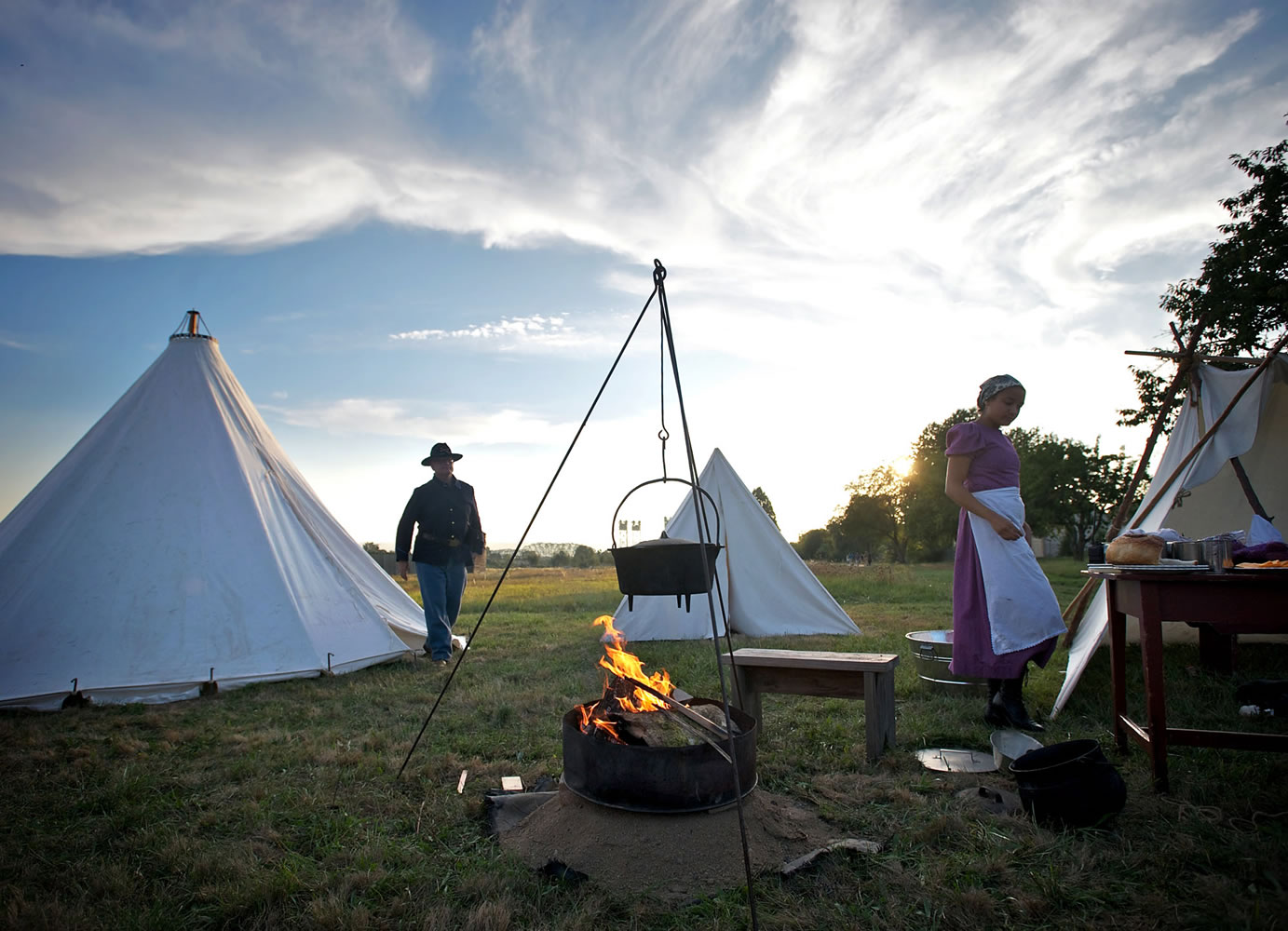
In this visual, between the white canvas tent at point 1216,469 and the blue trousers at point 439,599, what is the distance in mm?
4312

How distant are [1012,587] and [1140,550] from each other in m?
0.67

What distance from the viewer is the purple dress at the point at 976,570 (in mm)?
3506

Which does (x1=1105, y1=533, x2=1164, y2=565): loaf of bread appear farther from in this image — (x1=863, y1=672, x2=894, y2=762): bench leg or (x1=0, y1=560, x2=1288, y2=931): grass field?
(x1=863, y1=672, x2=894, y2=762): bench leg

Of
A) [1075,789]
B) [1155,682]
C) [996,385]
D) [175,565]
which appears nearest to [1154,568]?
[1155,682]

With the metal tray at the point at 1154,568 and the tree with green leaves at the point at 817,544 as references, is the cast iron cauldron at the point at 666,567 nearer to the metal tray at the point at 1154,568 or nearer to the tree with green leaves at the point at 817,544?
the metal tray at the point at 1154,568

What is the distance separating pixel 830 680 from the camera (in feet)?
11.5

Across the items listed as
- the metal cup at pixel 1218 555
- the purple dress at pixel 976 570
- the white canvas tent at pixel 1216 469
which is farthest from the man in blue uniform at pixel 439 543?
the metal cup at pixel 1218 555

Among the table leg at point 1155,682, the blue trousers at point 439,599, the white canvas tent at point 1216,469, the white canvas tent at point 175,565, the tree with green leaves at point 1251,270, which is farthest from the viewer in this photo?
the tree with green leaves at point 1251,270

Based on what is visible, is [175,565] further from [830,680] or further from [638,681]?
[830,680]

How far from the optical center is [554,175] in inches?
178

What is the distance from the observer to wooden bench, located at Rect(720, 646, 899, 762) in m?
3.26

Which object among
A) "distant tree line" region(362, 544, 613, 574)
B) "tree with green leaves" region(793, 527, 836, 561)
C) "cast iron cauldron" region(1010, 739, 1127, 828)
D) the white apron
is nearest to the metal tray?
the white apron

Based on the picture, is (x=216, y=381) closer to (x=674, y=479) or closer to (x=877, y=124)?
(x=674, y=479)

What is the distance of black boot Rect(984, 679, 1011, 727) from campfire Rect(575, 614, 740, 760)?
5.40 feet
